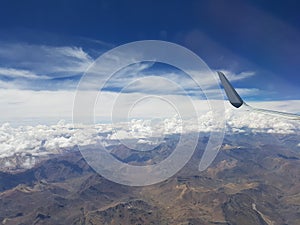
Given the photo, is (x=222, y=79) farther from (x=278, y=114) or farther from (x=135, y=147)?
(x=135, y=147)

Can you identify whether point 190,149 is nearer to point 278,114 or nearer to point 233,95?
point 233,95

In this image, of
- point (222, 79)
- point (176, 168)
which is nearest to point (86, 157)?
point (176, 168)

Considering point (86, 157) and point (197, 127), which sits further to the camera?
point (197, 127)

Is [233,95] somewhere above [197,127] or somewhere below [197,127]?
above

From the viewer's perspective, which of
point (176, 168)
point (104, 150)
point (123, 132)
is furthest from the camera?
point (123, 132)

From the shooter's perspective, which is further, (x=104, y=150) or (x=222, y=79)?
(x=104, y=150)

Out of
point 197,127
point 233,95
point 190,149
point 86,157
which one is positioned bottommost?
point 86,157

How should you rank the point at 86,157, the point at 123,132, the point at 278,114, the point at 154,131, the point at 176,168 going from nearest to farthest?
the point at 278,114 → the point at 176,168 → the point at 86,157 → the point at 123,132 → the point at 154,131

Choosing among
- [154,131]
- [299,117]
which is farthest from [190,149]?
[154,131]

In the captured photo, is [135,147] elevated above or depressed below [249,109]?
below
